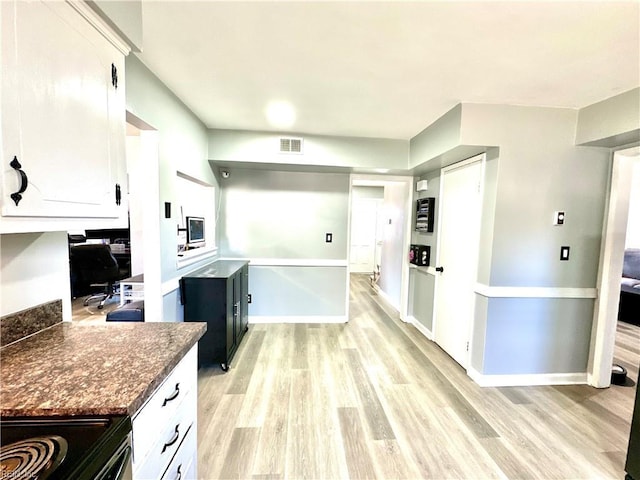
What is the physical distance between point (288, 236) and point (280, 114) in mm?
1617

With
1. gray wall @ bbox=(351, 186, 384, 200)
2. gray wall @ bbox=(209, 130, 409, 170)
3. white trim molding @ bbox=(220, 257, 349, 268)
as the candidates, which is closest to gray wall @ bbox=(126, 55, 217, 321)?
Answer: gray wall @ bbox=(209, 130, 409, 170)

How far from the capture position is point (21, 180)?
30.0 inches

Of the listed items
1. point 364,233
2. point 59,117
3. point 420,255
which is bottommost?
point 420,255

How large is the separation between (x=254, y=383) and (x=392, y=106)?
2694 millimetres

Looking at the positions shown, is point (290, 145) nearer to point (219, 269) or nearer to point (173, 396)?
point (219, 269)

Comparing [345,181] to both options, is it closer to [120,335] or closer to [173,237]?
[173,237]

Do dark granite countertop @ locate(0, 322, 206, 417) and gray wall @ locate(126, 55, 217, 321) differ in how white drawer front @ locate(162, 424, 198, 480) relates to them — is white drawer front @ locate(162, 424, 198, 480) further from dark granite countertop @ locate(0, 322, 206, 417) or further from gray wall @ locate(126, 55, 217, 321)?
gray wall @ locate(126, 55, 217, 321)

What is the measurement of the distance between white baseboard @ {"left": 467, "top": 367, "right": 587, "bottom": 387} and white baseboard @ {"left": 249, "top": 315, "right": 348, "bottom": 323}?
1.79 meters

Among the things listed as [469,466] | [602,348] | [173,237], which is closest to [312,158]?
[173,237]

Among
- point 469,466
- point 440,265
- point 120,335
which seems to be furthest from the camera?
point 440,265

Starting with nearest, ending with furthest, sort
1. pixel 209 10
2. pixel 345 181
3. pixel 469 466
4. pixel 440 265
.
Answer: pixel 209 10 < pixel 469 466 < pixel 440 265 < pixel 345 181

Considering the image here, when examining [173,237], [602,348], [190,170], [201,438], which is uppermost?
[190,170]

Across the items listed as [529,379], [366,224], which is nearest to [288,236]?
[529,379]

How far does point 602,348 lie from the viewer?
2.38m
